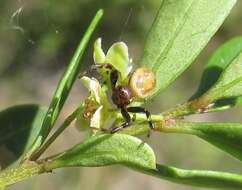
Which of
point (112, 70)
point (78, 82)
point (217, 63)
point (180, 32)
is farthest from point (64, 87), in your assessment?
point (78, 82)

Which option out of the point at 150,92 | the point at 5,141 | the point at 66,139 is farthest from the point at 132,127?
the point at 66,139

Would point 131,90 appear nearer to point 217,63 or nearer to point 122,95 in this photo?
point 122,95

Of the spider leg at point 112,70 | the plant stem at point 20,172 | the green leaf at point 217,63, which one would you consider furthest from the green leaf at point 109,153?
the green leaf at point 217,63

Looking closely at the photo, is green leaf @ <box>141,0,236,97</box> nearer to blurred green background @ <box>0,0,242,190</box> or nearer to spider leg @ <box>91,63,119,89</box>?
spider leg @ <box>91,63,119,89</box>

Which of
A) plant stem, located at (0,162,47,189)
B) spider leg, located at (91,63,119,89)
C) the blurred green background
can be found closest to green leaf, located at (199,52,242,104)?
spider leg, located at (91,63,119,89)

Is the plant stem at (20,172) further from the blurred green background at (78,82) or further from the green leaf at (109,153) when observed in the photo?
the blurred green background at (78,82)
